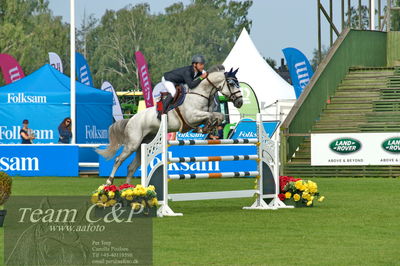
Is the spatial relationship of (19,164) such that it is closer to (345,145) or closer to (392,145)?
(345,145)

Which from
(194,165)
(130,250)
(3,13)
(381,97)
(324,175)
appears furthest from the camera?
(3,13)

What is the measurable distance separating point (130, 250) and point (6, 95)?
24590 mm

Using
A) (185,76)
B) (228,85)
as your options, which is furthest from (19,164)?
(228,85)

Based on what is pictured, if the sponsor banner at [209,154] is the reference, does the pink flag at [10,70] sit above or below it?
above

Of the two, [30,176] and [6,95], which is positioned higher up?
[6,95]

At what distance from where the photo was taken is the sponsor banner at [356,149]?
2644cm

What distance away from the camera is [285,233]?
12289 millimetres

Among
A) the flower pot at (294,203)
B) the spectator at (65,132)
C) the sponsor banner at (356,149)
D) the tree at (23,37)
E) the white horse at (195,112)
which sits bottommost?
the flower pot at (294,203)

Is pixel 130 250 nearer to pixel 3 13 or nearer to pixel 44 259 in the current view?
pixel 44 259

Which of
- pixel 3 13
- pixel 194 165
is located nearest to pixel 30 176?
pixel 194 165

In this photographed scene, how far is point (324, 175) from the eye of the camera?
27453 mm

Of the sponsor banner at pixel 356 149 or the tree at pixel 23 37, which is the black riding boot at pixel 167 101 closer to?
the sponsor banner at pixel 356 149

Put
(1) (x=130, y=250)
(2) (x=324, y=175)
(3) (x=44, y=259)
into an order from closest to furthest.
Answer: (3) (x=44, y=259) < (1) (x=130, y=250) < (2) (x=324, y=175)

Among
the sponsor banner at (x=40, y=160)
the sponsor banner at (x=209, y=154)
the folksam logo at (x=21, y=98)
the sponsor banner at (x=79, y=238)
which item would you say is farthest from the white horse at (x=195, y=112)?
the folksam logo at (x=21, y=98)
